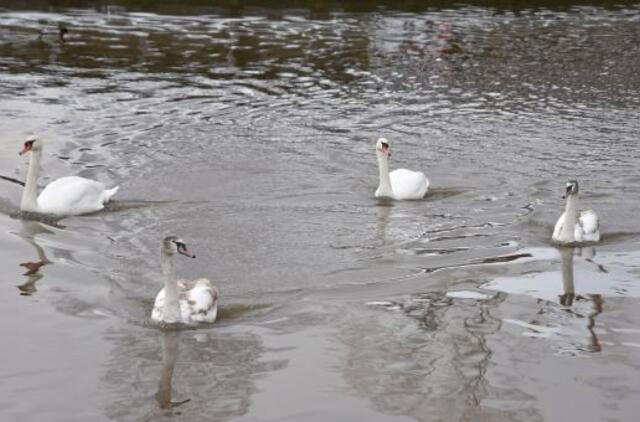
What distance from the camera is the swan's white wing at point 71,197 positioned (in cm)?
1670

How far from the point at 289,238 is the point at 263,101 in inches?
419

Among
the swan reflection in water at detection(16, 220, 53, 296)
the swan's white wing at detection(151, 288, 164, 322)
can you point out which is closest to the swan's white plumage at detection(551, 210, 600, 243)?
the swan's white wing at detection(151, 288, 164, 322)

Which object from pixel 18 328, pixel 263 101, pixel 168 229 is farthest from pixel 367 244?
pixel 263 101

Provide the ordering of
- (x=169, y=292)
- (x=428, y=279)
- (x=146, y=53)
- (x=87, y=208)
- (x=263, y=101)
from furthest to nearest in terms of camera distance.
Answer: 1. (x=146, y=53)
2. (x=263, y=101)
3. (x=87, y=208)
4. (x=428, y=279)
5. (x=169, y=292)

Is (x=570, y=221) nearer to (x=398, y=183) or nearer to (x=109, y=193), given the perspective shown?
(x=398, y=183)

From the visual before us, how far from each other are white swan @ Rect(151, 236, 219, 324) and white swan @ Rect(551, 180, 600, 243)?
5.28 metres

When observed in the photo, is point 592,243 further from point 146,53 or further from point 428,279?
point 146,53

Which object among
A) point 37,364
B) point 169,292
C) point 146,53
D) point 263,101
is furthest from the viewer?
point 146,53

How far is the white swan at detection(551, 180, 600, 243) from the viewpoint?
15.3m

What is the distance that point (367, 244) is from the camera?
1547cm

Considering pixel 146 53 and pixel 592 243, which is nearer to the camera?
pixel 592 243

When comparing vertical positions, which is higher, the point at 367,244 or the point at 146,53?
the point at 146,53

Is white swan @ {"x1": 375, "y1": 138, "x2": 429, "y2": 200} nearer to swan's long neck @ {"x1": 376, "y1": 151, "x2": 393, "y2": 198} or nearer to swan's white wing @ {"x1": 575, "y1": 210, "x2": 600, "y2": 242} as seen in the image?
swan's long neck @ {"x1": 376, "y1": 151, "x2": 393, "y2": 198}

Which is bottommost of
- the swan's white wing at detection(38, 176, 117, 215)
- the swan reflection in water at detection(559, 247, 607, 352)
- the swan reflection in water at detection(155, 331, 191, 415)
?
the swan reflection in water at detection(155, 331, 191, 415)
